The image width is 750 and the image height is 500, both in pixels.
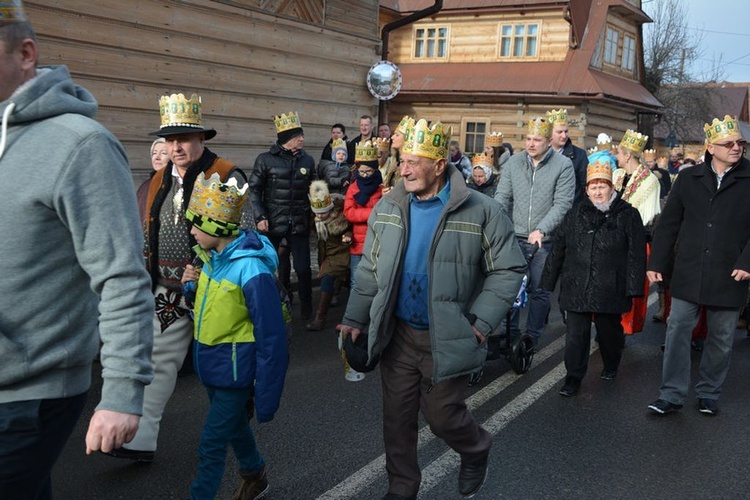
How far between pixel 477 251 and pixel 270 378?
129 centimetres

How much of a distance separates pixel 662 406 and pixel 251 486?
3.37m

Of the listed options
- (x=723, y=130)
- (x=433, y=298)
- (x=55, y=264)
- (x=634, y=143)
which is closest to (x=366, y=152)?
(x=634, y=143)

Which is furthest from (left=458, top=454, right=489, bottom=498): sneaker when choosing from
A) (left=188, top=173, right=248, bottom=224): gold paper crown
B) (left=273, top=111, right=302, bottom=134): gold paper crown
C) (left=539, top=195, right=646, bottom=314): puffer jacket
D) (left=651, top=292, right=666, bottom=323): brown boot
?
(left=651, top=292, right=666, bottom=323): brown boot

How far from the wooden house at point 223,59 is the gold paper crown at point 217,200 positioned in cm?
531

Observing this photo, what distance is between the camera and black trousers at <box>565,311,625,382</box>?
6.12m

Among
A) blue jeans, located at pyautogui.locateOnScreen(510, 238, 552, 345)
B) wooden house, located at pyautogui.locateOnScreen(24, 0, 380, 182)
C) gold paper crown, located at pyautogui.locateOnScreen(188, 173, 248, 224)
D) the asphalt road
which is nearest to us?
gold paper crown, located at pyautogui.locateOnScreen(188, 173, 248, 224)

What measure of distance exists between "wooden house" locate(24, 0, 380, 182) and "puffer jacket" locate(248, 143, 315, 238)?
2.13 m

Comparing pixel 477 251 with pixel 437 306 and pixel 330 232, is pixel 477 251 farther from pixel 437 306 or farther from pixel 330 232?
pixel 330 232

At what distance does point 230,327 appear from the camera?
3602 millimetres

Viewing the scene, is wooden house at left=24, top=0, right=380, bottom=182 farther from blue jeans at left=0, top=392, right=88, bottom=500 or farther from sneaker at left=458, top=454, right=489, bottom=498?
blue jeans at left=0, top=392, right=88, bottom=500

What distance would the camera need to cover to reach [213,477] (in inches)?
141

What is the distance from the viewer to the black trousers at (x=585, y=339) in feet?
20.1

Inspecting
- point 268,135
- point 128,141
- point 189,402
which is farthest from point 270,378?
point 268,135

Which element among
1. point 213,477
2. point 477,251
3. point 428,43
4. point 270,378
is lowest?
point 213,477
